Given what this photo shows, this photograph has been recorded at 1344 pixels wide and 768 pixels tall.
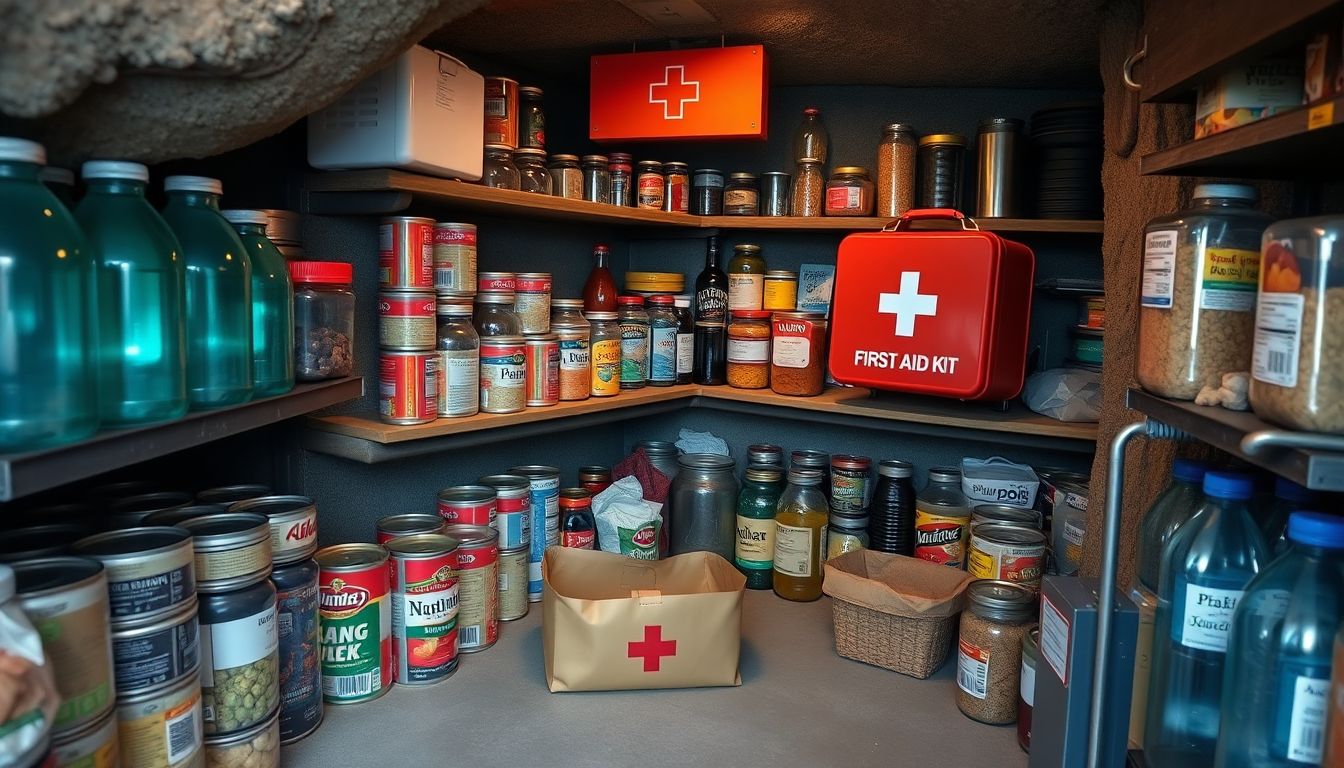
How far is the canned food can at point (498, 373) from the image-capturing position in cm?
173

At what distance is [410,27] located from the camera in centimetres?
110

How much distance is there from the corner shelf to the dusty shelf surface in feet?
1.74

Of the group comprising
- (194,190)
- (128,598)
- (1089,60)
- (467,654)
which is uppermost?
(1089,60)

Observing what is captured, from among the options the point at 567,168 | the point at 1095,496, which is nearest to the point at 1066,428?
the point at 1095,496

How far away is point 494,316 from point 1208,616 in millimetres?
1304

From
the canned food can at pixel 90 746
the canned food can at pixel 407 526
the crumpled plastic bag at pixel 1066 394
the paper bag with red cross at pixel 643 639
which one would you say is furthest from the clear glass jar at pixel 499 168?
the crumpled plastic bag at pixel 1066 394

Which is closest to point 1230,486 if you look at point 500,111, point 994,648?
point 994,648

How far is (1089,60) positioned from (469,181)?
1.35 metres

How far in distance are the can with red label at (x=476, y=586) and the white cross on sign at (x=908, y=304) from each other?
898 mm

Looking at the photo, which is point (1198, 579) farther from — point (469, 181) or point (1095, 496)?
point (469, 181)

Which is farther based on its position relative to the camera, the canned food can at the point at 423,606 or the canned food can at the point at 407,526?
the canned food can at the point at 407,526

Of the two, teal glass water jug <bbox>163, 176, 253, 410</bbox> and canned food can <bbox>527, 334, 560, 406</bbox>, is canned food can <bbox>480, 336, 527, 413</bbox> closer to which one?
canned food can <bbox>527, 334, 560, 406</bbox>

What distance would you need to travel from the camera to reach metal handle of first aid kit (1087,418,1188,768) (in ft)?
3.38

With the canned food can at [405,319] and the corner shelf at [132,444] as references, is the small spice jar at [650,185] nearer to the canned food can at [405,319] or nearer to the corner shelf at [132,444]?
the canned food can at [405,319]
